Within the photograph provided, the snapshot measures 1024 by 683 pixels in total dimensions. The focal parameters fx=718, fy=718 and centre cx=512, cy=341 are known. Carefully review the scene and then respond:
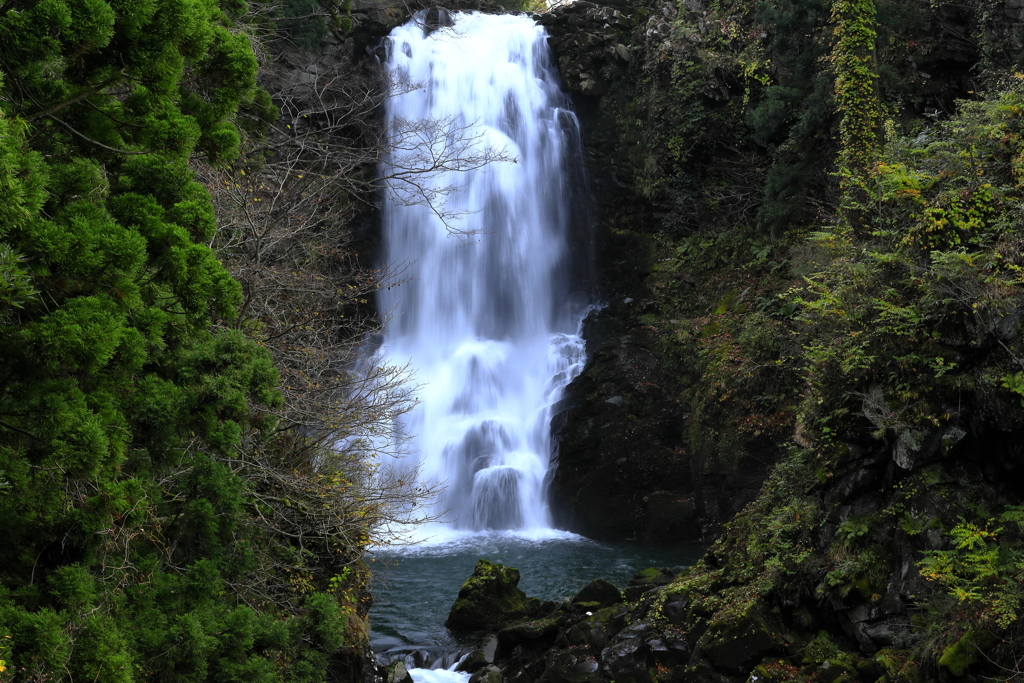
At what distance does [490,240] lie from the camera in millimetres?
22078

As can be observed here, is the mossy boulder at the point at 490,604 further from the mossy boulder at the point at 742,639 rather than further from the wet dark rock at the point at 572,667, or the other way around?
the mossy boulder at the point at 742,639

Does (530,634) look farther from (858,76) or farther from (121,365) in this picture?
(858,76)

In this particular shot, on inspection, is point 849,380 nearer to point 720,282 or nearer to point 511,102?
point 720,282

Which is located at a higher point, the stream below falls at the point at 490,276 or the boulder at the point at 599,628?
the stream below falls at the point at 490,276

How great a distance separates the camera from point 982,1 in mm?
13109

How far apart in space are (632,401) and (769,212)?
5589 millimetres

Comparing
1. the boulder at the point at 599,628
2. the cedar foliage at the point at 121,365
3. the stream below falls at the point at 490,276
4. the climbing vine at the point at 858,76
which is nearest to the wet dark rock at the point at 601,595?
the boulder at the point at 599,628

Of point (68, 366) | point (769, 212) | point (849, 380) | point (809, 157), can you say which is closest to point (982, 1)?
point (809, 157)

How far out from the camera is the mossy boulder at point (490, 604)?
1102 cm

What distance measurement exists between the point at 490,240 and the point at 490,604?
13112 millimetres

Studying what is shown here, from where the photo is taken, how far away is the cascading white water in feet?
64.8

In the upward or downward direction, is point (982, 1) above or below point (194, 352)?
above

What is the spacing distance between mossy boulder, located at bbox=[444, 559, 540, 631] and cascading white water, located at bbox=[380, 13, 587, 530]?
24.3 feet

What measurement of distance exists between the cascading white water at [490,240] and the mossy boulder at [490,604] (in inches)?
292
